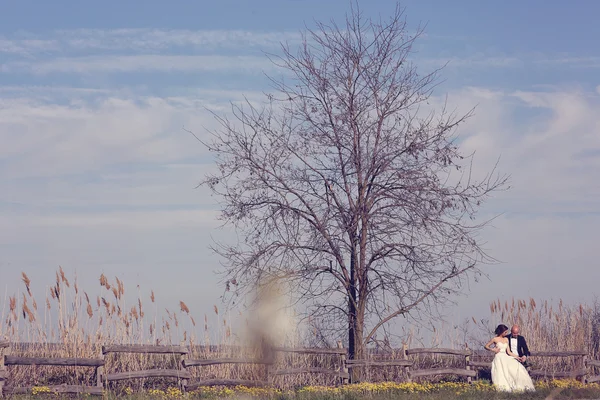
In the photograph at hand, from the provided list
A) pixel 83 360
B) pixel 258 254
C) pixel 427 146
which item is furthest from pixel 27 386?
pixel 427 146

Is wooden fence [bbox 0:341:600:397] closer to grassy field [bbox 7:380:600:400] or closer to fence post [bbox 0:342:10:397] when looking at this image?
fence post [bbox 0:342:10:397]

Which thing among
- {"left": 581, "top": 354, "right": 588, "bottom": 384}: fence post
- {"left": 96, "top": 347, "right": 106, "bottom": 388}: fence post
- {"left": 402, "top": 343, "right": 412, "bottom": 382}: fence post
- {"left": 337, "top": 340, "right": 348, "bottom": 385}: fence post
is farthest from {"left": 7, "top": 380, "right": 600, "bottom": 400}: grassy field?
{"left": 581, "top": 354, "right": 588, "bottom": 384}: fence post

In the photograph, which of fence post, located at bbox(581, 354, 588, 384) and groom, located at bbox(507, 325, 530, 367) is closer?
groom, located at bbox(507, 325, 530, 367)

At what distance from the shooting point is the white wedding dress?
16.0m

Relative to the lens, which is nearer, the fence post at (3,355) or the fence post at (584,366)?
the fence post at (3,355)

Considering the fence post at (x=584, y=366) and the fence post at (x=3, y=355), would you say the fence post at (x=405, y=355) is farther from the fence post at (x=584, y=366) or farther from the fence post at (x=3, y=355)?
the fence post at (x=3, y=355)

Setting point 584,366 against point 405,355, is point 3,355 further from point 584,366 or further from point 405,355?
point 584,366

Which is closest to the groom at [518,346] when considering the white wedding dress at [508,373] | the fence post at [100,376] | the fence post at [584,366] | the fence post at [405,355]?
the white wedding dress at [508,373]

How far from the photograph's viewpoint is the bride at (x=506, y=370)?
630 inches

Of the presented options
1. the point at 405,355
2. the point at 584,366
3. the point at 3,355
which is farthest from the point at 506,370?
the point at 3,355

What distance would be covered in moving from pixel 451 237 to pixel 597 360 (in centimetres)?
813

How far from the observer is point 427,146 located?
1548 cm

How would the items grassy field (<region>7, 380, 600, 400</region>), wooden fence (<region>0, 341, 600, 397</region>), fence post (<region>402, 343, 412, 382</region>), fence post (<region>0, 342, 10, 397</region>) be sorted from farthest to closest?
fence post (<region>402, 343, 412, 382</region>) → wooden fence (<region>0, 341, 600, 397</region>) → fence post (<region>0, 342, 10, 397</region>) → grassy field (<region>7, 380, 600, 400</region>)

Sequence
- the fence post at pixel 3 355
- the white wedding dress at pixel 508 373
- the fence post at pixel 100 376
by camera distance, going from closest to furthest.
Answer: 1. the fence post at pixel 3 355
2. the fence post at pixel 100 376
3. the white wedding dress at pixel 508 373
